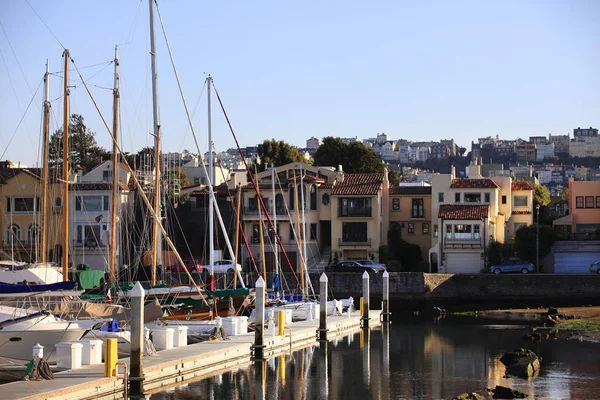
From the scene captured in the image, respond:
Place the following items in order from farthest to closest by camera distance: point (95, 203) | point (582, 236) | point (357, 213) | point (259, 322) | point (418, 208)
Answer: point (418, 208)
point (582, 236)
point (357, 213)
point (95, 203)
point (259, 322)

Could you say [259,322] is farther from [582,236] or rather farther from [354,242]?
[582,236]

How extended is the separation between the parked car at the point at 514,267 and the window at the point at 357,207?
1206 cm

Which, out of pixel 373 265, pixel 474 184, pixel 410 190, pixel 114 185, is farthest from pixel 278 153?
pixel 114 185

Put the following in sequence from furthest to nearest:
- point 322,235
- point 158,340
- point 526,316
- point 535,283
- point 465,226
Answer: point 322,235 < point 465,226 < point 535,283 < point 526,316 < point 158,340

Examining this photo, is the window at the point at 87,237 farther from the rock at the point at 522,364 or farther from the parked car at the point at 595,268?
the rock at the point at 522,364

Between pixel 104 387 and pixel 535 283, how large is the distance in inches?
2097

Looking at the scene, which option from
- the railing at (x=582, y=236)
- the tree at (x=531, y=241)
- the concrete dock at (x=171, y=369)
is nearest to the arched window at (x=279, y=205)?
the tree at (x=531, y=241)

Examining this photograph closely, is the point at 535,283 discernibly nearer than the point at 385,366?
No

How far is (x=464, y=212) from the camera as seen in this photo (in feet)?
285

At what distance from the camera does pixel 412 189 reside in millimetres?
94750

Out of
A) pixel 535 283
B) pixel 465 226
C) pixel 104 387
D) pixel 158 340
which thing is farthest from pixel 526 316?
pixel 104 387

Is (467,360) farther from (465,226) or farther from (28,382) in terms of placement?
(465,226)

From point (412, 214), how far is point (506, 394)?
60999 millimetres

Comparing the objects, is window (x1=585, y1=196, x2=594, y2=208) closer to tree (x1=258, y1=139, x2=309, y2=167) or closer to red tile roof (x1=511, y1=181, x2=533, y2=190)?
red tile roof (x1=511, y1=181, x2=533, y2=190)
